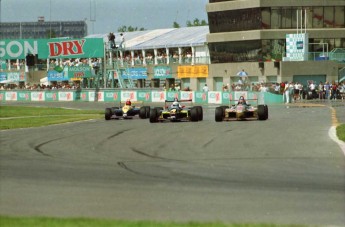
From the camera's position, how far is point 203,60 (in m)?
82.2

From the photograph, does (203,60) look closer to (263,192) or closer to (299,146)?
(299,146)

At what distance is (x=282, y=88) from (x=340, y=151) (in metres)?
41.6

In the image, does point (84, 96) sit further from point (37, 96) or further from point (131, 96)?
Answer: point (37, 96)

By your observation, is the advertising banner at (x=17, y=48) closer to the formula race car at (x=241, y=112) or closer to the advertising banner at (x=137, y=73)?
the advertising banner at (x=137, y=73)

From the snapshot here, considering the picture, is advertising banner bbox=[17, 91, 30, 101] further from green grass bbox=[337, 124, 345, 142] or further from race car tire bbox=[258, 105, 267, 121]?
green grass bbox=[337, 124, 345, 142]

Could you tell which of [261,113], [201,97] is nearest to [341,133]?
[261,113]

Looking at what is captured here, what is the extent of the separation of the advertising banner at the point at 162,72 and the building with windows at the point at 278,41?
4.45m

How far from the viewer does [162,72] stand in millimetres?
83625

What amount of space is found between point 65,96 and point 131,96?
1053cm

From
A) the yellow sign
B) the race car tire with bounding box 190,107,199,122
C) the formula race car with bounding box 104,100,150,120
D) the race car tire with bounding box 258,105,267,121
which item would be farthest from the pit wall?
the race car tire with bounding box 258,105,267,121

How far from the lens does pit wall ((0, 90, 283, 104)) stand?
59.2 meters

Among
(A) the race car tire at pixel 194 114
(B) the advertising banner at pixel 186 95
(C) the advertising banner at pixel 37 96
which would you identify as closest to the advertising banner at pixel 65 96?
(C) the advertising banner at pixel 37 96

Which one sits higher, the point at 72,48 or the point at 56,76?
the point at 72,48

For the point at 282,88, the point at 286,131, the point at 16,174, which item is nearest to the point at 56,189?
the point at 16,174
